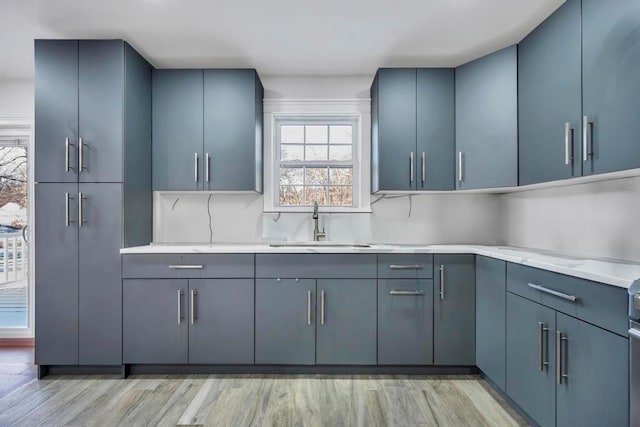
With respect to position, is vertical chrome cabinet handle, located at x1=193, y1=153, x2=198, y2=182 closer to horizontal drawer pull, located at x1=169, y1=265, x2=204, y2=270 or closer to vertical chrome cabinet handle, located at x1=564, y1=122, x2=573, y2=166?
horizontal drawer pull, located at x1=169, y1=265, x2=204, y2=270

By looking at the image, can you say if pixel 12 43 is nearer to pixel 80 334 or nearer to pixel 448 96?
pixel 80 334

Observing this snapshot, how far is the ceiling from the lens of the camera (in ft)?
7.27

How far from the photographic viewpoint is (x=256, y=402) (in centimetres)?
227

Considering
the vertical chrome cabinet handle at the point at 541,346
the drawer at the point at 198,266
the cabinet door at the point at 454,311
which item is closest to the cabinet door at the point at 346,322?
the cabinet door at the point at 454,311

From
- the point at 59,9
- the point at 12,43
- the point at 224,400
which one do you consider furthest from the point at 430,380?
the point at 12,43

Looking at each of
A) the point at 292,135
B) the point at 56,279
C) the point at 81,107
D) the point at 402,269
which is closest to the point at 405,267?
the point at 402,269

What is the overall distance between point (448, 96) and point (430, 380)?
2183 millimetres

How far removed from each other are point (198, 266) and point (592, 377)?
2320 millimetres

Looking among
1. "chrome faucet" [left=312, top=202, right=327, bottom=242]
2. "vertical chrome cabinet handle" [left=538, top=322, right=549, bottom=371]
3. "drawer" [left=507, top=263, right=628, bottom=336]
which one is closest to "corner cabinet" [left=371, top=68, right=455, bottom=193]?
"chrome faucet" [left=312, top=202, right=327, bottom=242]

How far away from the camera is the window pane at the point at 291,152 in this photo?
339 cm

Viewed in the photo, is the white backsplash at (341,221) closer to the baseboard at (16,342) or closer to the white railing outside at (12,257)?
the white railing outside at (12,257)

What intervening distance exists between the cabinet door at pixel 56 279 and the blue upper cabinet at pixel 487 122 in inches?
116

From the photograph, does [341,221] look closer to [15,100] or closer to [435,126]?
[435,126]

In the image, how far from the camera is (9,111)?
130 inches
